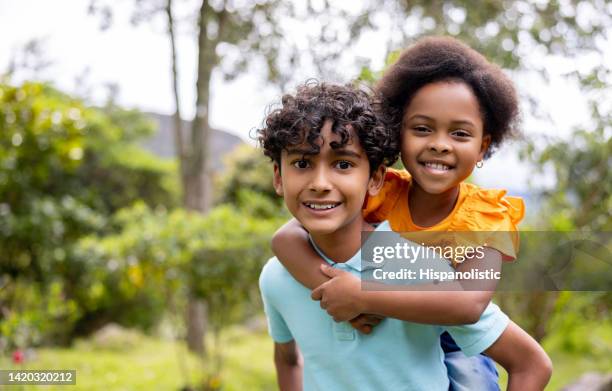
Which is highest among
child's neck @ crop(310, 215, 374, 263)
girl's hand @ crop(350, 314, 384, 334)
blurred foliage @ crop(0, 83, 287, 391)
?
child's neck @ crop(310, 215, 374, 263)

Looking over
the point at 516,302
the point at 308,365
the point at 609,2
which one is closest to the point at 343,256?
the point at 308,365

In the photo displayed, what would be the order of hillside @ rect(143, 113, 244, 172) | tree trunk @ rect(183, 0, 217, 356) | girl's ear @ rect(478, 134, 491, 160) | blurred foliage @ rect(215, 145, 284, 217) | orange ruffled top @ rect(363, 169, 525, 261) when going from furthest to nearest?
1. hillside @ rect(143, 113, 244, 172)
2. blurred foliage @ rect(215, 145, 284, 217)
3. tree trunk @ rect(183, 0, 217, 356)
4. girl's ear @ rect(478, 134, 491, 160)
5. orange ruffled top @ rect(363, 169, 525, 261)

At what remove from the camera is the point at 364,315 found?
1604 millimetres

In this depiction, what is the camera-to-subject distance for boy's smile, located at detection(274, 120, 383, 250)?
5.17 feet

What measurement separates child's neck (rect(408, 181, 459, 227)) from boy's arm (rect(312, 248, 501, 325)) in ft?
0.97

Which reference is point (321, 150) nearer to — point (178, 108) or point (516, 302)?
point (516, 302)

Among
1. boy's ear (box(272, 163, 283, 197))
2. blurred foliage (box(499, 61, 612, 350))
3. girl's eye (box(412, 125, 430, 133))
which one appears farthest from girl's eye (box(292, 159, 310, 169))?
blurred foliage (box(499, 61, 612, 350))

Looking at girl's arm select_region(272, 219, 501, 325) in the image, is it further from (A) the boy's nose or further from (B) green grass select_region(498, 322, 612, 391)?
(B) green grass select_region(498, 322, 612, 391)

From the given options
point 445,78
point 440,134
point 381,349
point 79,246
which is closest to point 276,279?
point 381,349

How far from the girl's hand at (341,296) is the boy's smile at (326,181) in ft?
0.41

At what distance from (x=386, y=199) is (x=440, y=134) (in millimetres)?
262

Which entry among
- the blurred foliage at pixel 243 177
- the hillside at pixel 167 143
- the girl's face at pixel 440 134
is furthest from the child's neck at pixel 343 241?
the hillside at pixel 167 143

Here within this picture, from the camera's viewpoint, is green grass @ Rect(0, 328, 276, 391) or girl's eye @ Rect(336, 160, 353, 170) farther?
green grass @ Rect(0, 328, 276, 391)

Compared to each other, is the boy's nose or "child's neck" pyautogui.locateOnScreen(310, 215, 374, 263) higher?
the boy's nose
